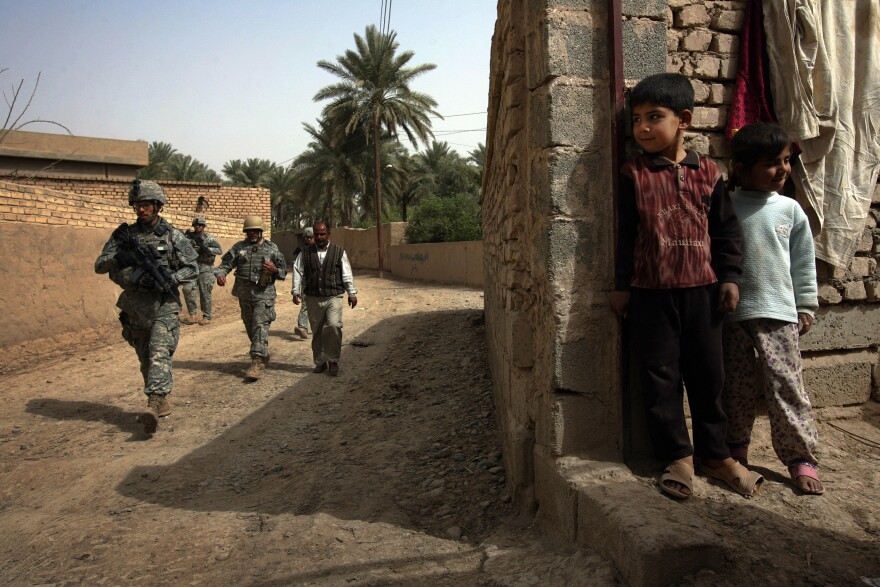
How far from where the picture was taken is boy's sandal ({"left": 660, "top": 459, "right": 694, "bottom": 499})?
215 centimetres

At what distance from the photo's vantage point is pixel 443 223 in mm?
21625

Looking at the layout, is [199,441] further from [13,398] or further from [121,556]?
[13,398]

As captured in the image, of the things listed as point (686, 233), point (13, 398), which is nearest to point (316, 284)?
point (13, 398)

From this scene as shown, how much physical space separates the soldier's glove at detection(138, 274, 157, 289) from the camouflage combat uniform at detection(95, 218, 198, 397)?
1.1 inches

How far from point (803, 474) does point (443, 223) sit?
19.7 m

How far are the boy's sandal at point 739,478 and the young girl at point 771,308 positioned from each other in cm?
20

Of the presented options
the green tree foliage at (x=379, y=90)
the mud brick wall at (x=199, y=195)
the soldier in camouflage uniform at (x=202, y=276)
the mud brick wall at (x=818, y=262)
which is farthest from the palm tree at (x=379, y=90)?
the mud brick wall at (x=818, y=262)

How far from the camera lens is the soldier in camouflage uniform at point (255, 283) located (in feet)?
21.5

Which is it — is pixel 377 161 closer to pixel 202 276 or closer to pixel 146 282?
pixel 202 276

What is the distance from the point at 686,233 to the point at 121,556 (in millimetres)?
2930

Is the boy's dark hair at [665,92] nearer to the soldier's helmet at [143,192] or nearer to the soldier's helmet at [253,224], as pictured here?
the soldier's helmet at [143,192]

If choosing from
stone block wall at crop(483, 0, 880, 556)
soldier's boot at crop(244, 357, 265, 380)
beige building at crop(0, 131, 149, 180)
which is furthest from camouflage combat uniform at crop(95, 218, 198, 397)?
beige building at crop(0, 131, 149, 180)

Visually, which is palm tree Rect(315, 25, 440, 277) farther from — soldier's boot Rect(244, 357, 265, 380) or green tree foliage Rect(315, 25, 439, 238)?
soldier's boot Rect(244, 357, 265, 380)

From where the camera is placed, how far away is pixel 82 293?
8273 mm
